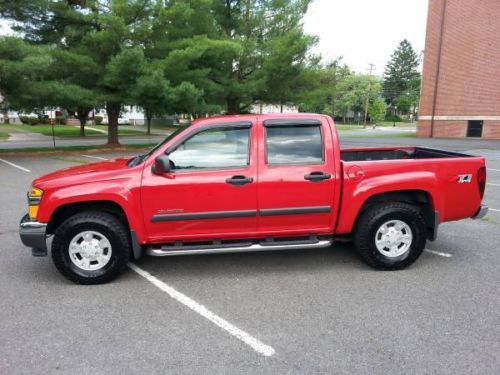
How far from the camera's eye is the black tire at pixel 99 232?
13.5ft

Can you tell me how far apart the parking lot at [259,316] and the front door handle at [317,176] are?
1.09 metres

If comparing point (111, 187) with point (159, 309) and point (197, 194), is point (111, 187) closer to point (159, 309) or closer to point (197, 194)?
point (197, 194)

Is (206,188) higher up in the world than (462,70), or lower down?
lower down

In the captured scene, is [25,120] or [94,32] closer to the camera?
[94,32]

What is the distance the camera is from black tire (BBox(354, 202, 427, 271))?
4.46 m

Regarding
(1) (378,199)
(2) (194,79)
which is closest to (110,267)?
(1) (378,199)

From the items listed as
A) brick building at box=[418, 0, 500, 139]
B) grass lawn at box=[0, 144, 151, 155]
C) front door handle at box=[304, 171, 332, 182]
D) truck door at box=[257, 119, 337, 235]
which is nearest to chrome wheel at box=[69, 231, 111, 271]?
truck door at box=[257, 119, 337, 235]

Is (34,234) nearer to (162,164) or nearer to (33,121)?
(162,164)

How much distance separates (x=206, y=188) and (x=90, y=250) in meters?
1.40

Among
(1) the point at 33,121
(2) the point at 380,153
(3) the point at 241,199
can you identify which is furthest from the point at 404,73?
(3) the point at 241,199

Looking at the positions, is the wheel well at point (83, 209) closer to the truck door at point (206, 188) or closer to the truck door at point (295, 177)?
the truck door at point (206, 188)

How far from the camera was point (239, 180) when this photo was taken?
13.7 feet

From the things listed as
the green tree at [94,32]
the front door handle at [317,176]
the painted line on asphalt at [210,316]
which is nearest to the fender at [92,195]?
the painted line on asphalt at [210,316]

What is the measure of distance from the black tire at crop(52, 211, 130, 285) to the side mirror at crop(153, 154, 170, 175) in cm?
75
